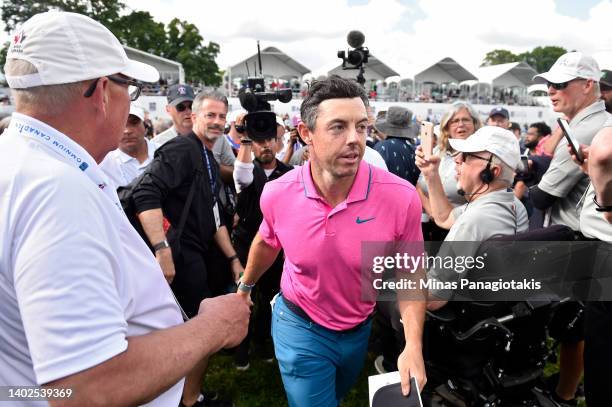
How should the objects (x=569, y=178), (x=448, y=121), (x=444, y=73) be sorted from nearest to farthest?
1. (x=569, y=178)
2. (x=448, y=121)
3. (x=444, y=73)

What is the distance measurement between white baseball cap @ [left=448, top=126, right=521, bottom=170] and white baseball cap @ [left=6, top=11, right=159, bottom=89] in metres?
2.25

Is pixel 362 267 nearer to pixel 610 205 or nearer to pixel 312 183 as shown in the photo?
pixel 312 183

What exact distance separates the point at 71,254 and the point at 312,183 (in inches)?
60.2

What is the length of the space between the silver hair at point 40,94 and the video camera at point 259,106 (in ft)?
7.19

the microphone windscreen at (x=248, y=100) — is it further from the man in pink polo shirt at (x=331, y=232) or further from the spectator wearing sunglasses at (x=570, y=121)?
the spectator wearing sunglasses at (x=570, y=121)

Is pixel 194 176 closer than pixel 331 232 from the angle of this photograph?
No

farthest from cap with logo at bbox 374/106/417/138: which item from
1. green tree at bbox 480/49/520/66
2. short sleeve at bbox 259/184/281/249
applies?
green tree at bbox 480/49/520/66

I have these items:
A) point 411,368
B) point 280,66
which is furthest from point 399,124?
point 280,66

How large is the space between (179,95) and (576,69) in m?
3.72

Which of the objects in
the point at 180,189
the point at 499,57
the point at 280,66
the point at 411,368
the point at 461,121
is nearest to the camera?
the point at 411,368

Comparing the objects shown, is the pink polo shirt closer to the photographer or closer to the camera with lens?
the camera with lens

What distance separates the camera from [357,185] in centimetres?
224

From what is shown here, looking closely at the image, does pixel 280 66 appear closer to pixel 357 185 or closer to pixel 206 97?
pixel 206 97

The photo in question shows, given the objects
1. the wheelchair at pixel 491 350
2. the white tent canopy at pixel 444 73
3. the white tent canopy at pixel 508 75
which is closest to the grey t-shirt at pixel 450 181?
the wheelchair at pixel 491 350
